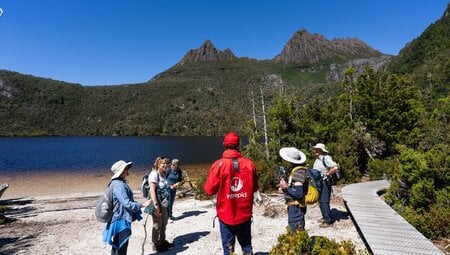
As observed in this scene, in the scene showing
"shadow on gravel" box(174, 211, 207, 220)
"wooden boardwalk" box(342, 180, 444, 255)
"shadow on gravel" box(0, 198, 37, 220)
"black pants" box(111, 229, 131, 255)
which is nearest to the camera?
"black pants" box(111, 229, 131, 255)

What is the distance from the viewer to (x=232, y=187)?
4.33 meters

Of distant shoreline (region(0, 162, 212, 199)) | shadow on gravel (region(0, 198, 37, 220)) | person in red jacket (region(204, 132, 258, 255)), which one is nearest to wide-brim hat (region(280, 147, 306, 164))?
person in red jacket (region(204, 132, 258, 255))

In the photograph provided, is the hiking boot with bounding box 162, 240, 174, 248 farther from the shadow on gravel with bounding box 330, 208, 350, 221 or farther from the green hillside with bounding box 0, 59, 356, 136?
the green hillside with bounding box 0, 59, 356, 136

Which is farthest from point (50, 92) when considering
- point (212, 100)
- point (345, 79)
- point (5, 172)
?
point (345, 79)

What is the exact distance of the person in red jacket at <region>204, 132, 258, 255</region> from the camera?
4.31 metres

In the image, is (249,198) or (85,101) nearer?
(249,198)

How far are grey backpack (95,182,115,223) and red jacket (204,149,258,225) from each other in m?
1.70

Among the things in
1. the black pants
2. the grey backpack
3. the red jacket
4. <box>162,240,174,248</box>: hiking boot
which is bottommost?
<box>162,240,174,248</box>: hiking boot

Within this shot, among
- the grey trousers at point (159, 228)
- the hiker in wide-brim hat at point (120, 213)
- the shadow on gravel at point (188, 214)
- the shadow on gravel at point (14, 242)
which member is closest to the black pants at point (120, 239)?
the hiker in wide-brim hat at point (120, 213)

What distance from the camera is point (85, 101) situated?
197125mm

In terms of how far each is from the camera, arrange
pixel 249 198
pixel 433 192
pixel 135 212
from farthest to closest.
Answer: pixel 433 192 → pixel 135 212 → pixel 249 198

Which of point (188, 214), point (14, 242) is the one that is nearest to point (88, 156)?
point (188, 214)

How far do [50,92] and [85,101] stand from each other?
22.7 metres

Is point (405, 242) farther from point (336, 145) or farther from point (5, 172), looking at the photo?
point (5, 172)
